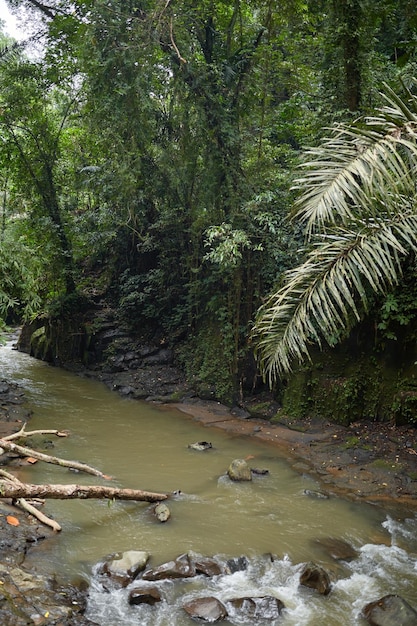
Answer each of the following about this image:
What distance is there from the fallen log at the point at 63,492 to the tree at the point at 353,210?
6.55ft

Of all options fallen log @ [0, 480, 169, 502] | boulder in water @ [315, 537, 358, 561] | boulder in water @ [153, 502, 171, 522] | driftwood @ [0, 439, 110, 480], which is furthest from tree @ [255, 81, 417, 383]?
driftwood @ [0, 439, 110, 480]

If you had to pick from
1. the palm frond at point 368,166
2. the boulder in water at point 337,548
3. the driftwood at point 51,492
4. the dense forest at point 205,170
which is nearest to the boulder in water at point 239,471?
the driftwood at point 51,492

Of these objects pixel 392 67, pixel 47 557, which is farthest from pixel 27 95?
pixel 47 557

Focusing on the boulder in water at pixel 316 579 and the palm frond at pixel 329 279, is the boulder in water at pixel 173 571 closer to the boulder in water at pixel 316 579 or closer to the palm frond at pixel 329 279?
the boulder in water at pixel 316 579

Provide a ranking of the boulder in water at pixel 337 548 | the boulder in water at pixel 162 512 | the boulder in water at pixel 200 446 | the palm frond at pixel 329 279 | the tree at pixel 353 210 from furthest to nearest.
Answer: the boulder in water at pixel 200 446 < the boulder in water at pixel 162 512 < the boulder in water at pixel 337 548 < the palm frond at pixel 329 279 < the tree at pixel 353 210

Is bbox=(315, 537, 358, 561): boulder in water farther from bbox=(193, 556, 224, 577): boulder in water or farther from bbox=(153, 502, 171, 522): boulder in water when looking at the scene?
bbox=(153, 502, 171, 522): boulder in water

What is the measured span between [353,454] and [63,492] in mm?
4110

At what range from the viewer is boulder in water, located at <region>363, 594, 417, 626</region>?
3.48 meters

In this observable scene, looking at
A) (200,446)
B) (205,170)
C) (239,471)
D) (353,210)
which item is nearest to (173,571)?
(239,471)

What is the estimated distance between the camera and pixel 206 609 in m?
3.62

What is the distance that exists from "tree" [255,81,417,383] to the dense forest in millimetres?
38

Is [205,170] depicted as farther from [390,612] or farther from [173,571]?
[390,612]

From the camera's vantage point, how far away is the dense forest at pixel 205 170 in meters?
7.00

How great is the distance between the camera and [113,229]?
12227mm
